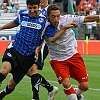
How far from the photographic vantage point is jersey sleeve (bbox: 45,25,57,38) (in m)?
8.76

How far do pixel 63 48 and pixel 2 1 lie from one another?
23832 mm

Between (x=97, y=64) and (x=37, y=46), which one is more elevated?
(x=37, y=46)

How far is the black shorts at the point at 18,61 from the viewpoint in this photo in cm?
893

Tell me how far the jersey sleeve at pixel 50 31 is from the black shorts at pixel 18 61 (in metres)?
0.58

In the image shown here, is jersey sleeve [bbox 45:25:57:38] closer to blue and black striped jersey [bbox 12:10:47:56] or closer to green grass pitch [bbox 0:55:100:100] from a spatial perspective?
blue and black striped jersey [bbox 12:10:47:56]

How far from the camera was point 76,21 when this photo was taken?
8.80 m

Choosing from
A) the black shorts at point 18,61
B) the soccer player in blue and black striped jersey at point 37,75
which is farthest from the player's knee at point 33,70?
the black shorts at point 18,61

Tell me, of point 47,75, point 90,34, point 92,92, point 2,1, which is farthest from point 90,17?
point 2,1

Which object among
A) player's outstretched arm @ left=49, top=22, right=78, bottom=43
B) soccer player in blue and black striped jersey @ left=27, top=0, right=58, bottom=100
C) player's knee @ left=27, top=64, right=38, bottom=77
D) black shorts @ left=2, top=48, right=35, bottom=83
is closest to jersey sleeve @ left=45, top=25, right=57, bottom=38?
player's outstretched arm @ left=49, top=22, right=78, bottom=43

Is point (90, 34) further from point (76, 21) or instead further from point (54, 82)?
point (76, 21)

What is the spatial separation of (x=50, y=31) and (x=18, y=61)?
891mm

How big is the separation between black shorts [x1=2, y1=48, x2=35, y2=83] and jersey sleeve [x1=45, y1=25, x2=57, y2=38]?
0.58m

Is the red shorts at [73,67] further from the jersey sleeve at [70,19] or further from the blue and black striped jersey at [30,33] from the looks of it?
the jersey sleeve at [70,19]

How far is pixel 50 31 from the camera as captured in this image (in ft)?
28.9
